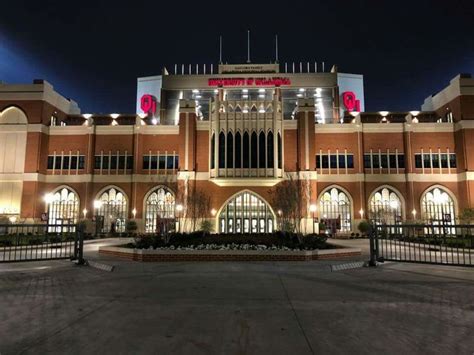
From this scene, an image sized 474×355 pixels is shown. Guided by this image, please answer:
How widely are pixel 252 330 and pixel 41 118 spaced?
42.7 m

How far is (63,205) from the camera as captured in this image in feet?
131

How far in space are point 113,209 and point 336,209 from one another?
25789mm

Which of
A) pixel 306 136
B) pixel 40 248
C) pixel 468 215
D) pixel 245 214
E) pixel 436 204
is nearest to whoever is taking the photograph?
pixel 40 248

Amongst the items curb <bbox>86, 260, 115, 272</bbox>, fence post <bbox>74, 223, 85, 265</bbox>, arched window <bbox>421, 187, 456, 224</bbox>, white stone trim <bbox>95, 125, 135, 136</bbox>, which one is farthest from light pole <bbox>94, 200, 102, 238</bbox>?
arched window <bbox>421, 187, 456, 224</bbox>

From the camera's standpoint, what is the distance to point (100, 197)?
39969 millimetres

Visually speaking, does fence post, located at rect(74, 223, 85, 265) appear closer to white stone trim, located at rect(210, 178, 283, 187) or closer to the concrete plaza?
the concrete plaza

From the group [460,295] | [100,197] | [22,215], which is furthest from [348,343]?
[22,215]

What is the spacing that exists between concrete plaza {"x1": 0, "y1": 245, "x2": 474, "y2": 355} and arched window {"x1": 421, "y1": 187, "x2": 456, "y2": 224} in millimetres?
29940

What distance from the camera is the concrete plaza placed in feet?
15.8

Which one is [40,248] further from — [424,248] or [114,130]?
[114,130]

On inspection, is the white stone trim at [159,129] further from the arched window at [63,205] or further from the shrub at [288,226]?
the shrub at [288,226]

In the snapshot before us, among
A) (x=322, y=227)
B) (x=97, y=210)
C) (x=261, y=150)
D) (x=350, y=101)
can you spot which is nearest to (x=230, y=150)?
(x=261, y=150)

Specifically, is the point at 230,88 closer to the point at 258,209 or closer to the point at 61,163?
the point at 258,209

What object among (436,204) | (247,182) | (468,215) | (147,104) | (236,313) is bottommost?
(236,313)
